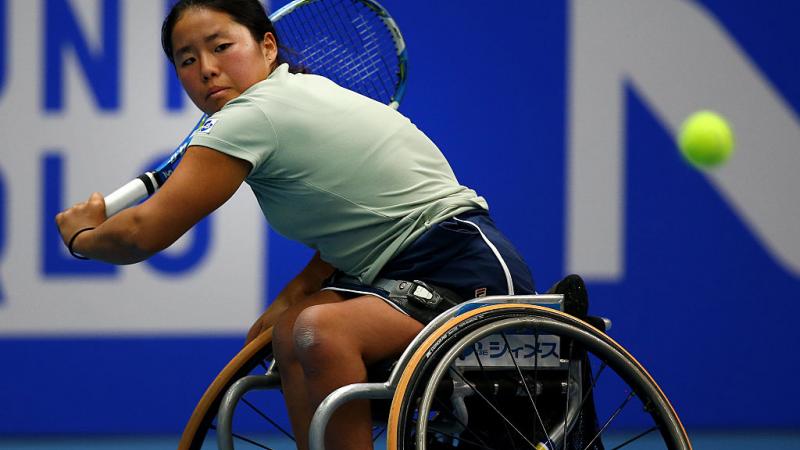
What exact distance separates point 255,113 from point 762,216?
247cm

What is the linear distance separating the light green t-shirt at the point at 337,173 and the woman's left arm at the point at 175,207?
43 millimetres

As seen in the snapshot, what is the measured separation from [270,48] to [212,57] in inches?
5.9

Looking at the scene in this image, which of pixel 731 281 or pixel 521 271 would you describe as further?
pixel 731 281

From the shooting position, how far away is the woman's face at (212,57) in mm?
1975

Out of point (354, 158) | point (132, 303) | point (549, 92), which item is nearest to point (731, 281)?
point (549, 92)

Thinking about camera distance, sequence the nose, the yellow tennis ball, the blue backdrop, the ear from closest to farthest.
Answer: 1. the nose
2. the ear
3. the yellow tennis ball
4. the blue backdrop

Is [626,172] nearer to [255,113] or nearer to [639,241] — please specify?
[639,241]

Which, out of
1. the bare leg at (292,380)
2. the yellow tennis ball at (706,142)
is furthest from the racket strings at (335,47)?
the yellow tennis ball at (706,142)

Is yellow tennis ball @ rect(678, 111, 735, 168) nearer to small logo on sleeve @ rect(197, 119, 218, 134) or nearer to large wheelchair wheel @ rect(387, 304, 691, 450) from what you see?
large wheelchair wheel @ rect(387, 304, 691, 450)

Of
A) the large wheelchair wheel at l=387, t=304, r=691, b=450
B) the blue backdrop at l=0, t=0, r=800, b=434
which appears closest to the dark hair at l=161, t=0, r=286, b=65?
the large wheelchair wheel at l=387, t=304, r=691, b=450

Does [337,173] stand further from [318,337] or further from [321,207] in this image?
[318,337]

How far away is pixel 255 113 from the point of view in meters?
1.80

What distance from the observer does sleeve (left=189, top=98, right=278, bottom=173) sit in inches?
69.4

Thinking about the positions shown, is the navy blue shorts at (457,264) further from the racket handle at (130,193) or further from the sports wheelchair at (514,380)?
the racket handle at (130,193)
